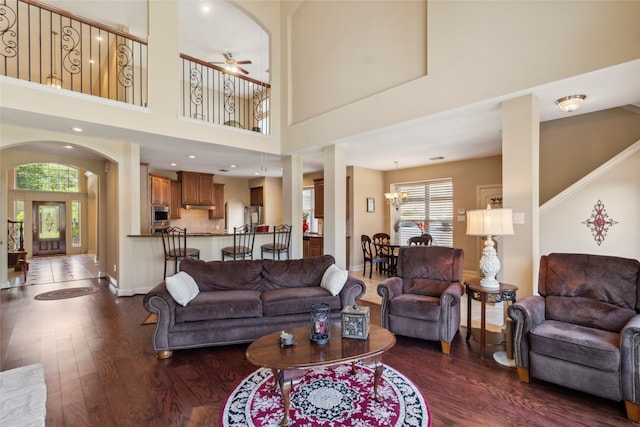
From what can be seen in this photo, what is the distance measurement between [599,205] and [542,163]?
3.77 ft

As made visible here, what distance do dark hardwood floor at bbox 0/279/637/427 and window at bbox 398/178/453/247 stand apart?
4.45 meters

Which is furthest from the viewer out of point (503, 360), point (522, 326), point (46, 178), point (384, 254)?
point (46, 178)

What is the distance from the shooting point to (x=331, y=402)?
223 centimetres

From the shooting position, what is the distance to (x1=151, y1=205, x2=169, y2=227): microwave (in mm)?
7504

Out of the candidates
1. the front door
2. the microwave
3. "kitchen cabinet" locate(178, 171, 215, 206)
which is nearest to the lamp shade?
the microwave

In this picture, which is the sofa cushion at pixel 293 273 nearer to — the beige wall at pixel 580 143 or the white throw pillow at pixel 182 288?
the white throw pillow at pixel 182 288

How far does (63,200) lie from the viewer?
11.7 meters

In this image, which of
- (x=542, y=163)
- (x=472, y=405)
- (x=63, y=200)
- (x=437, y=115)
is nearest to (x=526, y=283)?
(x=472, y=405)

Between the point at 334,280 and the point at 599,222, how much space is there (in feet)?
11.7

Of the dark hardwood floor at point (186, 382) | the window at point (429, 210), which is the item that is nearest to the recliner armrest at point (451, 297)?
the dark hardwood floor at point (186, 382)

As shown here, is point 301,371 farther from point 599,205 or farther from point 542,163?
point 542,163

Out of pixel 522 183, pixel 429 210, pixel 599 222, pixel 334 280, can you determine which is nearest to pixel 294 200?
pixel 334 280

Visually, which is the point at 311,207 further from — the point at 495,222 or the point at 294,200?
the point at 495,222

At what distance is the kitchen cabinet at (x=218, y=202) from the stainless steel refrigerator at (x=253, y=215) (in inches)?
37.0
